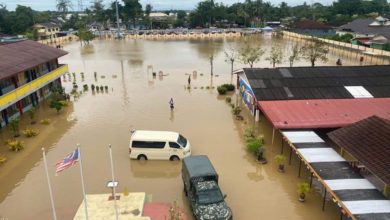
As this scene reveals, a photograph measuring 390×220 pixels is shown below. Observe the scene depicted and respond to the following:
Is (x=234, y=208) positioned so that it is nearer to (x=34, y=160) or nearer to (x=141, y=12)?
(x=34, y=160)

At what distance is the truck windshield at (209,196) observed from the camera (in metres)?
13.8

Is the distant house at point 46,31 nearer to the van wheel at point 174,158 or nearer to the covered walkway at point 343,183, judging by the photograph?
the van wheel at point 174,158

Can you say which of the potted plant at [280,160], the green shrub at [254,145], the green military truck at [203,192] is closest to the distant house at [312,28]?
the green shrub at [254,145]

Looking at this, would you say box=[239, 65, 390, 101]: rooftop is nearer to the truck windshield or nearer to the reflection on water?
the reflection on water

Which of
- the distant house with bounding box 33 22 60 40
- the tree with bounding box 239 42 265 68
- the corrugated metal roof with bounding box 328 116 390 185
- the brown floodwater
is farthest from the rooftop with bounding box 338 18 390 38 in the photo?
the distant house with bounding box 33 22 60 40

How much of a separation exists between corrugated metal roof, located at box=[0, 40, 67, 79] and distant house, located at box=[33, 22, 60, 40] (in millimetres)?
62276

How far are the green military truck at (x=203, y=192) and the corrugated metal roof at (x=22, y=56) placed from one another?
16.2 m

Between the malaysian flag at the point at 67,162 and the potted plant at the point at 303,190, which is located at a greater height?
the malaysian flag at the point at 67,162

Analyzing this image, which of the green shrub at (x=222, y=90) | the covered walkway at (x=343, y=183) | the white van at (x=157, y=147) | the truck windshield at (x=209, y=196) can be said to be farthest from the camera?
the green shrub at (x=222, y=90)

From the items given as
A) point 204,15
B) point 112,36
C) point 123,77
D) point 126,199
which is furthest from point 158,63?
point 204,15

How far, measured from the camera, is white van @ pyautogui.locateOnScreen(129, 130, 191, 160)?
19234 mm

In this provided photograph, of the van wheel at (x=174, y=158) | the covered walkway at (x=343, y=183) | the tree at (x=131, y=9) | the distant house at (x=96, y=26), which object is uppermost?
the tree at (x=131, y=9)

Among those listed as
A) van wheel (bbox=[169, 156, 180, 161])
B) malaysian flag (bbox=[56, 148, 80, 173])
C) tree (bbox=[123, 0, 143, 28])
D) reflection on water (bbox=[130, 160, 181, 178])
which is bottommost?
reflection on water (bbox=[130, 160, 181, 178])

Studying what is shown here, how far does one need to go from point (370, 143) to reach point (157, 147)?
1136 centimetres
